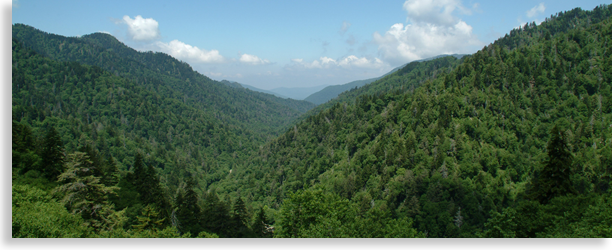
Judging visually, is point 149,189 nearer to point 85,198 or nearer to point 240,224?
point 85,198

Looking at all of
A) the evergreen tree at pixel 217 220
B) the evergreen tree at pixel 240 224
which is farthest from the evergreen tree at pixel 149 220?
the evergreen tree at pixel 240 224

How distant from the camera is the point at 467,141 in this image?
103562 millimetres

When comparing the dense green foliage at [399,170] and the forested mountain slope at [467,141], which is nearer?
the dense green foliage at [399,170]

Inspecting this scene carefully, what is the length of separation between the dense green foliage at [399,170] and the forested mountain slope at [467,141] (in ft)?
1.60

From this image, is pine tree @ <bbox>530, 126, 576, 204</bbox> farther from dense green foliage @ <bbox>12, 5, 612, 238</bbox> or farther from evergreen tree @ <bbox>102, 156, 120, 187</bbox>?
evergreen tree @ <bbox>102, 156, 120, 187</bbox>

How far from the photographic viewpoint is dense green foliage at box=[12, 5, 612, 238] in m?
28.9

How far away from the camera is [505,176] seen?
93.4 metres

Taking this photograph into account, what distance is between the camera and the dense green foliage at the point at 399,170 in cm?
2886

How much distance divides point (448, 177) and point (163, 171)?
14733cm

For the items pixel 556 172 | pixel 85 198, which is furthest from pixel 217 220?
pixel 556 172

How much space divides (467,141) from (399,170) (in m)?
27.3

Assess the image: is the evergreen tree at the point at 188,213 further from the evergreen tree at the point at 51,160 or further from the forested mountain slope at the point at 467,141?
the forested mountain slope at the point at 467,141

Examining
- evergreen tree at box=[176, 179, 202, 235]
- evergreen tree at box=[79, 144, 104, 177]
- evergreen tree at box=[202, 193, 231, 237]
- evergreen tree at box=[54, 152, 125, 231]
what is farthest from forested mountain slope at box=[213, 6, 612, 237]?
evergreen tree at box=[79, 144, 104, 177]

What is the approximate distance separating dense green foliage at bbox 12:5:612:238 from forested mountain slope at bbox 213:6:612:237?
0.49 meters
